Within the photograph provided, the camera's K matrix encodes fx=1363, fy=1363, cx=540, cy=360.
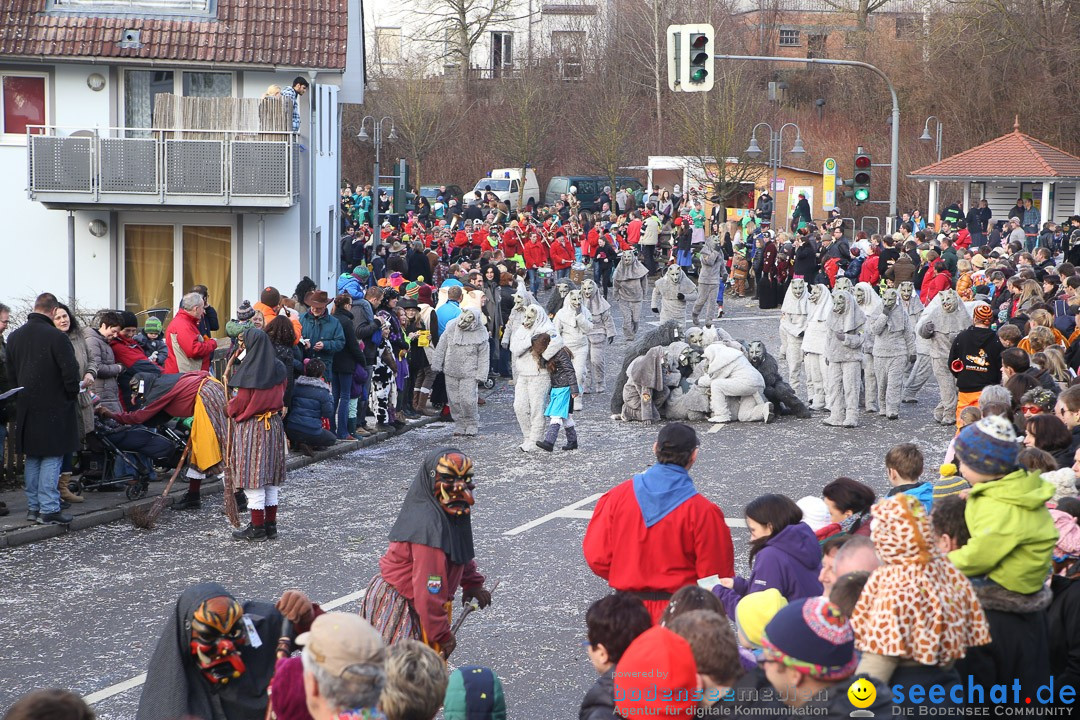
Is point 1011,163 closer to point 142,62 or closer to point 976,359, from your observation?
point 142,62

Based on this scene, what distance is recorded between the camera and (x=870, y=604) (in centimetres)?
486

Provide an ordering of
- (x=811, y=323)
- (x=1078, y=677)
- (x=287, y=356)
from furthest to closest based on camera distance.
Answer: (x=811, y=323), (x=287, y=356), (x=1078, y=677)

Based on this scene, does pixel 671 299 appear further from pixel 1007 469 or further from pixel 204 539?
pixel 1007 469

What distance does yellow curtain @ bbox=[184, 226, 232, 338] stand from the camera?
24547 mm

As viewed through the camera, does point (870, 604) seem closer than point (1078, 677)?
Yes

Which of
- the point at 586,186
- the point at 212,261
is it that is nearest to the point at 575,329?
the point at 212,261

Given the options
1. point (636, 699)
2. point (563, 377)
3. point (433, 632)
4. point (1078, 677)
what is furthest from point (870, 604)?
point (563, 377)

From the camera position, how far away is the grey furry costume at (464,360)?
649 inches

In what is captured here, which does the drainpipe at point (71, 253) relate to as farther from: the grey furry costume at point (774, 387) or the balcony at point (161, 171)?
the grey furry costume at point (774, 387)

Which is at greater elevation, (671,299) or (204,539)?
(671,299)

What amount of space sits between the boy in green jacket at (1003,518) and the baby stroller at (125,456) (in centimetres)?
844

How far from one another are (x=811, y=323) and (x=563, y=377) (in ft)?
13.2

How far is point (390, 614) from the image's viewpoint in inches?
263

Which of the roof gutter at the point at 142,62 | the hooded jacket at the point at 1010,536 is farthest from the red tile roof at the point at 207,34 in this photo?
the hooded jacket at the point at 1010,536
